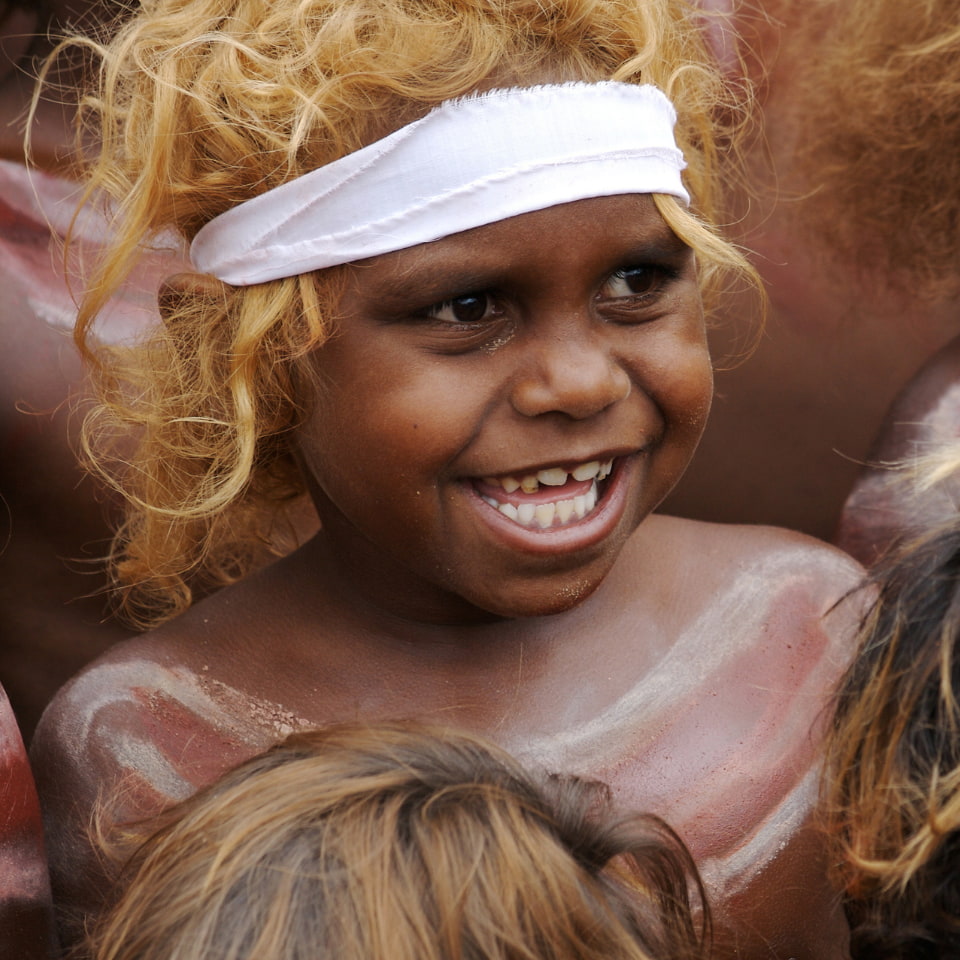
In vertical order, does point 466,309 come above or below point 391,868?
above

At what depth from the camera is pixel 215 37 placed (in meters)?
1.38

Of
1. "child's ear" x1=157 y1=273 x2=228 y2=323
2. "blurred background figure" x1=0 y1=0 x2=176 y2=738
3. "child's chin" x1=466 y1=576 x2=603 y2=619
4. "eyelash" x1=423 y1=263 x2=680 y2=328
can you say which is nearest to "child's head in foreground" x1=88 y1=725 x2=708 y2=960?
"child's chin" x1=466 y1=576 x2=603 y2=619

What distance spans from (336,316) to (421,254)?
0.35 ft

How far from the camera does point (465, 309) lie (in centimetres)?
131

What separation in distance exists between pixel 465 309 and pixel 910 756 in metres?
0.56

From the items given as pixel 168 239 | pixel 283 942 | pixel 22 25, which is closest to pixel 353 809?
pixel 283 942

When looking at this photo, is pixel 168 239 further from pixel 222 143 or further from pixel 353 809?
pixel 353 809

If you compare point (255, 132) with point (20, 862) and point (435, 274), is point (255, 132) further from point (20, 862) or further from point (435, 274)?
point (20, 862)

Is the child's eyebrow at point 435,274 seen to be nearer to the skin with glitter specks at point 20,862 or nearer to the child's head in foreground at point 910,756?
the child's head in foreground at point 910,756

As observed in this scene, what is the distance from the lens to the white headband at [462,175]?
1.28 m

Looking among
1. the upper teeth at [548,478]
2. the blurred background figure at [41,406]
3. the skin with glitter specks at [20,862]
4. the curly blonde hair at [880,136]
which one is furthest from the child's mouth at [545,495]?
the curly blonde hair at [880,136]

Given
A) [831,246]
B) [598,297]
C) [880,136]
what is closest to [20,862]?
[598,297]

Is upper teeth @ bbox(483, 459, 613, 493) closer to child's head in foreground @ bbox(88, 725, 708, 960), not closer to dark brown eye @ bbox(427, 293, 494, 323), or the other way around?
dark brown eye @ bbox(427, 293, 494, 323)

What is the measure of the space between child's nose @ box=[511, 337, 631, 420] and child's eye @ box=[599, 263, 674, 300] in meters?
0.07
